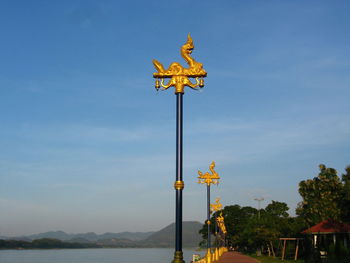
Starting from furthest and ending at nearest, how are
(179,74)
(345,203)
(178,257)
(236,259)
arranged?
(236,259) < (345,203) < (179,74) < (178,257)

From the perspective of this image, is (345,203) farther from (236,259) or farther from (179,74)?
(179,74)

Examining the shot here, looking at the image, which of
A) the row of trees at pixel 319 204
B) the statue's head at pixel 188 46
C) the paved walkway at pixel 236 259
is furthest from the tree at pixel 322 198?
Result: the statue's head at pixel 188 46

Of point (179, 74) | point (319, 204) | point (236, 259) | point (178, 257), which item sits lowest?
point (236, 259)

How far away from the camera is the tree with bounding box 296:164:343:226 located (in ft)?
95.4

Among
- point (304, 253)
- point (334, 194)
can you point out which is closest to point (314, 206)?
point (334, 194)

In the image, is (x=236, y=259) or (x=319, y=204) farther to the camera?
(x=236, y=259)

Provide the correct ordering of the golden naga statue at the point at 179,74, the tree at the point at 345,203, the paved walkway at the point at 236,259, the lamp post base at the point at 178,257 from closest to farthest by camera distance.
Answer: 1. the lamp post base at the point at 178,257
2. the golden naga statue at the point at 179,74
3. the tree at the point at 345,203
4. the paved walkway at the point at 236,259

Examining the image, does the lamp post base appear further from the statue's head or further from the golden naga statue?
the statue's head

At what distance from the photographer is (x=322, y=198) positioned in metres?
29.3

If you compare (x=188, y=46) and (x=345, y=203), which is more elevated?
(x=188, y=46)

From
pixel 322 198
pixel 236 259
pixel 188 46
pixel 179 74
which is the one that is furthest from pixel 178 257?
pixel 236 259

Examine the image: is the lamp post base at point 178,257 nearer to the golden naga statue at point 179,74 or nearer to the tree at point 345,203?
the golden naga statue at point 179,74

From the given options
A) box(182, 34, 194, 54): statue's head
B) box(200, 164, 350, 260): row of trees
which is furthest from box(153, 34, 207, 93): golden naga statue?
box(200, 164, 350, 260): row of trees

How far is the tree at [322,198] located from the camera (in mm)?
29078
